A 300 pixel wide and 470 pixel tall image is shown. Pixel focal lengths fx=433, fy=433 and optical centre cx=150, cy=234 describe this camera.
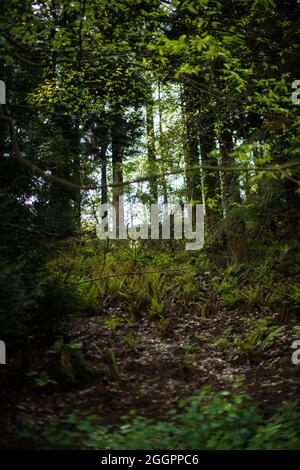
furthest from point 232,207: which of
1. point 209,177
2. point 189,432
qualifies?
point 189,432

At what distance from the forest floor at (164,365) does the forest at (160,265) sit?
32 mm

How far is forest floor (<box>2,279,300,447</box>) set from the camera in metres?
5.16

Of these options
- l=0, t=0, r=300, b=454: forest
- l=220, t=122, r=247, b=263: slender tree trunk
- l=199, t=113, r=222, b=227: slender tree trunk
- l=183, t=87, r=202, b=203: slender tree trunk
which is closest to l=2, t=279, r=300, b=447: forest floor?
l=0, t=0, r=300, b=454: forest

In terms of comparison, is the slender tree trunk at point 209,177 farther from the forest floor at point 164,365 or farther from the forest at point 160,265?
the forest floor at point 164,365

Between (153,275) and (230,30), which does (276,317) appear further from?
(230,30)

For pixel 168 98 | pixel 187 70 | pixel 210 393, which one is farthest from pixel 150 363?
pixel 168 98

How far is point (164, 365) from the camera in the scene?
6.69 m

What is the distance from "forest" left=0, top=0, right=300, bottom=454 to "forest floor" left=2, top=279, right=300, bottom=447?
32 millimetres

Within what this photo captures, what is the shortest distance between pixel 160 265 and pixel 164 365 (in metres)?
4.78

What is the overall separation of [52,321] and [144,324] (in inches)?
104

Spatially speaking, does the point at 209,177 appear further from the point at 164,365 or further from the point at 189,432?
the point at 189,432

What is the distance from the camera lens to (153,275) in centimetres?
976

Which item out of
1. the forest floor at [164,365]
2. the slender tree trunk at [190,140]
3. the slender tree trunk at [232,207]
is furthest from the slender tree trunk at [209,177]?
the forest floor at [164,365]

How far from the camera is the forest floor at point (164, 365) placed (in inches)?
203
